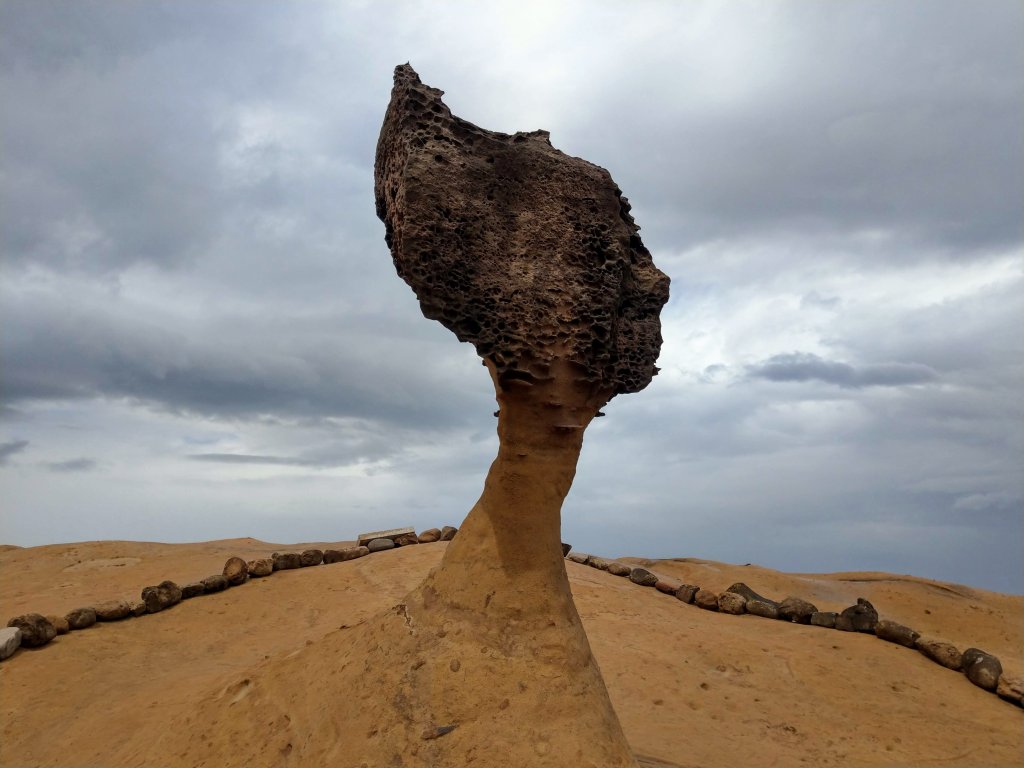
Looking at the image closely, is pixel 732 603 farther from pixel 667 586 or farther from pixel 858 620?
pixel 858 620

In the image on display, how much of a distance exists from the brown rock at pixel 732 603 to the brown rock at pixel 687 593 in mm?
334

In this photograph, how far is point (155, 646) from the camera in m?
7.50

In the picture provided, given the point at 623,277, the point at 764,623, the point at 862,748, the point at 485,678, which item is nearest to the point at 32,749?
the point at 485,678

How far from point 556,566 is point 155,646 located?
5166mm

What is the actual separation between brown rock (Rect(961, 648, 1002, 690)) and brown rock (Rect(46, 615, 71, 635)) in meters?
9.23

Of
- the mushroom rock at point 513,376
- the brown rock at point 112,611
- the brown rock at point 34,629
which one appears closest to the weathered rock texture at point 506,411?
the mushroom rock at point 513,376

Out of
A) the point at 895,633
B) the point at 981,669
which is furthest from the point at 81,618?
the point at 981,669

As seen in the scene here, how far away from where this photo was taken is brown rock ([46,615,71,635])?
7453 millimetres

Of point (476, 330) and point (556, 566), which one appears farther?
point (556, 566)

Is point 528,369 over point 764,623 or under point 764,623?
over

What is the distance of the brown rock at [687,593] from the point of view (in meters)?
9.79

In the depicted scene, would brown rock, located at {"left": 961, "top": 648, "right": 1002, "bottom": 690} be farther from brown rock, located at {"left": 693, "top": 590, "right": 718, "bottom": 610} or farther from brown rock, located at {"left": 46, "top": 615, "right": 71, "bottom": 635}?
brown rock, located at {"left": 46, "top": 615, "right": 71, "bottom": 635}

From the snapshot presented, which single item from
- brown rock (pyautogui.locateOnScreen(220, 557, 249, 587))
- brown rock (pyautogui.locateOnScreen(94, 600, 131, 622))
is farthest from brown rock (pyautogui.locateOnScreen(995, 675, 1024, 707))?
brown rock (pyautogui.locateOnScreen(94, 600, 131, 622))

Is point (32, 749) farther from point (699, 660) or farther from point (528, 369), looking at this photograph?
point (699, 660)
